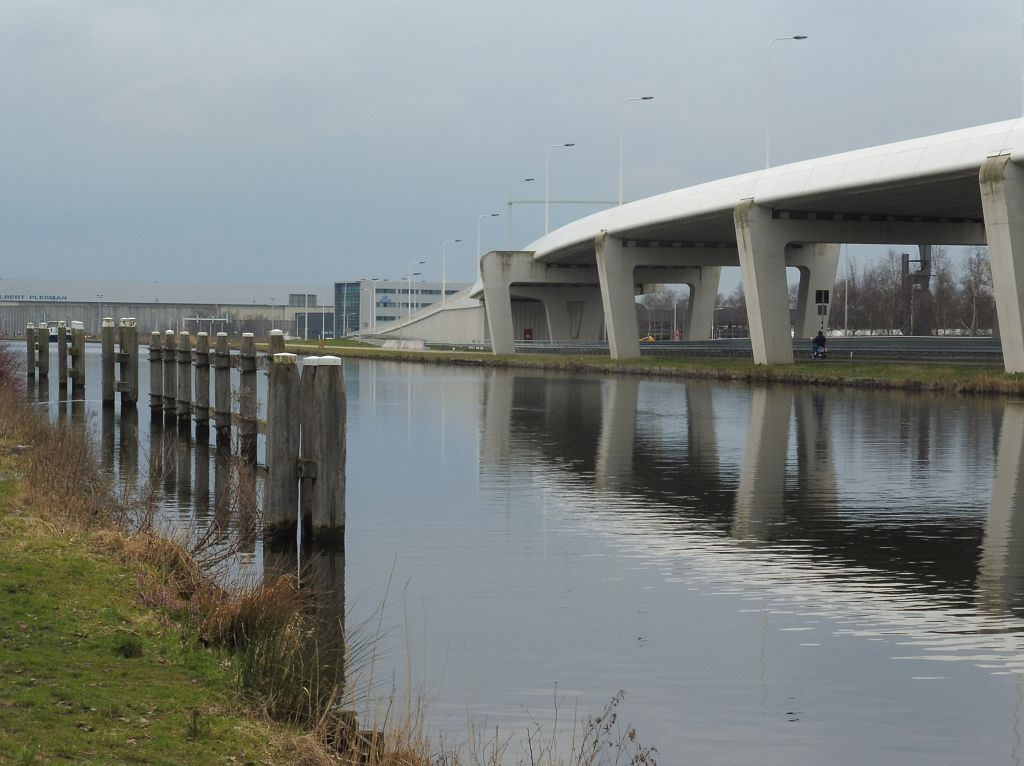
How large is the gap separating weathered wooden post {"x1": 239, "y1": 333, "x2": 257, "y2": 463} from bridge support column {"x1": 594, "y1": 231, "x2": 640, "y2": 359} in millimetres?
50157

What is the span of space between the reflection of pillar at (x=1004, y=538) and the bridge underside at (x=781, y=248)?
55.6 feet

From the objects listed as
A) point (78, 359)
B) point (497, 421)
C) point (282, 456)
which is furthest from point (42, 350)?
point (282, 456)

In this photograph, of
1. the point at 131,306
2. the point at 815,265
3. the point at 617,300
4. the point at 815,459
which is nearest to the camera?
the point at 815,459

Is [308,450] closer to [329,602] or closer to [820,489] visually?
[329,602]

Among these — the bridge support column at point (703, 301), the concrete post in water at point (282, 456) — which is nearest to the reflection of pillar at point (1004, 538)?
the concrete post in water at point (282, 456)

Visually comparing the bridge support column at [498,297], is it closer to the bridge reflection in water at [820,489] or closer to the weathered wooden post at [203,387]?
the bridge reflection in water at [820,489]

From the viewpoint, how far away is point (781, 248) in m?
56.0

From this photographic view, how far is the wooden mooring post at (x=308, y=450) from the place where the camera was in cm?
1384

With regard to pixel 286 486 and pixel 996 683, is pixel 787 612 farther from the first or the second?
pixel 286 486

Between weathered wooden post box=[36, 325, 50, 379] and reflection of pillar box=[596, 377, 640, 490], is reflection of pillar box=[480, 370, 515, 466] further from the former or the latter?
weathered wooden post box=[36, 325, 50, 379]

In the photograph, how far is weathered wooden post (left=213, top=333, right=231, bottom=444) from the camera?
24062 millimetres

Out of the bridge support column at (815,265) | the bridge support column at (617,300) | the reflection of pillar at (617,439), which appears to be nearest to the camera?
the reflection of pillar at (617,439)

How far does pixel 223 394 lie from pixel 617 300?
4860 centimetres

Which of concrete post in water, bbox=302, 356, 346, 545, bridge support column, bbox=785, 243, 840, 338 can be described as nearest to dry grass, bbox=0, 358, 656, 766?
concrete post in water, bbox=302, 356, 346, 545
